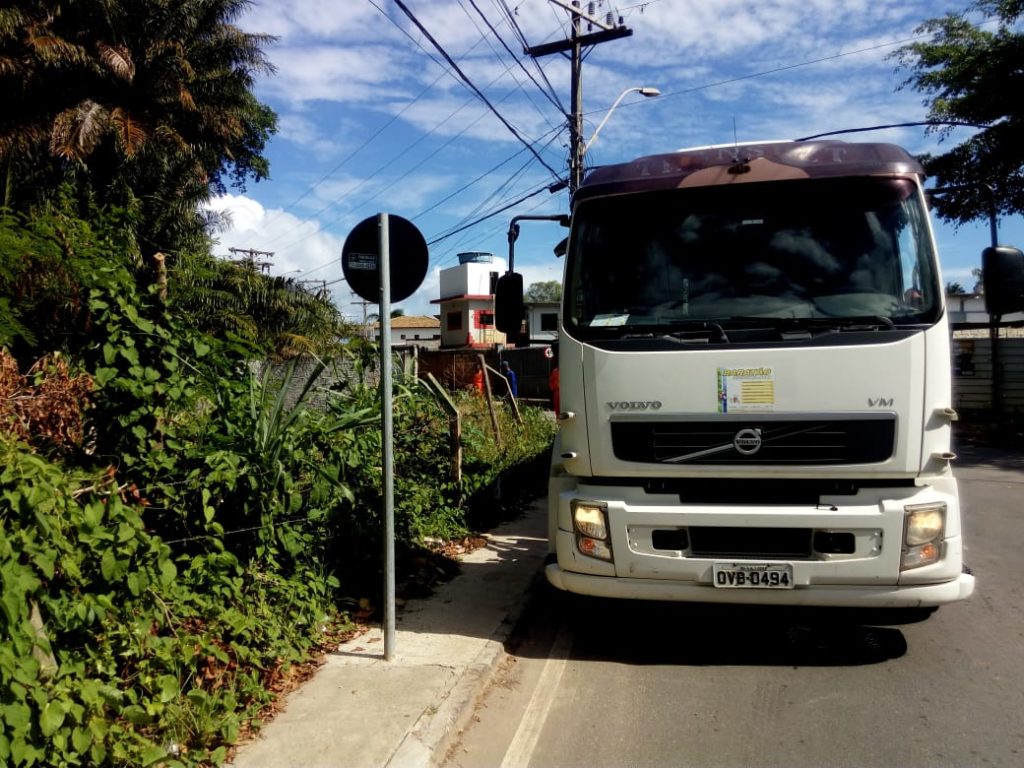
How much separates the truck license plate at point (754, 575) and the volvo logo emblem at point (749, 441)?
623 millimetres

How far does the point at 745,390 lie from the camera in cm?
445

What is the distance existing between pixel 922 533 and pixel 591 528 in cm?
181

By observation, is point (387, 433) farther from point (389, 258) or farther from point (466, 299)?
point (466, 299)

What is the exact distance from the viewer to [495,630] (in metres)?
5.26

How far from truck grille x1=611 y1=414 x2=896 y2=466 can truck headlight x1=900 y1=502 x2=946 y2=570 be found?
0.36m

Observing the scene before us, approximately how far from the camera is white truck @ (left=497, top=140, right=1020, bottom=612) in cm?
435

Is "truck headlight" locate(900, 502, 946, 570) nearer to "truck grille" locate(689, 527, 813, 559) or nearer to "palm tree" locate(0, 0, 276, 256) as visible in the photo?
"truck grille" locate(689, 527, 813, 559)

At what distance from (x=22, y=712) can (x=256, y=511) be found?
207cm

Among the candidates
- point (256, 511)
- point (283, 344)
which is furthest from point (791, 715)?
point (283, 344)

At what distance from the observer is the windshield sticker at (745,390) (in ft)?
14.5

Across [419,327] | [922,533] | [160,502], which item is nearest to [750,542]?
[922,533]

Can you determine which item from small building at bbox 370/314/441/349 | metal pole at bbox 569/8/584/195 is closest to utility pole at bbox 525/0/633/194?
metal pole at bbox 569/8/584/195

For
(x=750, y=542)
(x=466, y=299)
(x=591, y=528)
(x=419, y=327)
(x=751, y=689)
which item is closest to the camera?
(x=751, y=689)

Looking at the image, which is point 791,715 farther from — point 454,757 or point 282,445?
point 282,445
